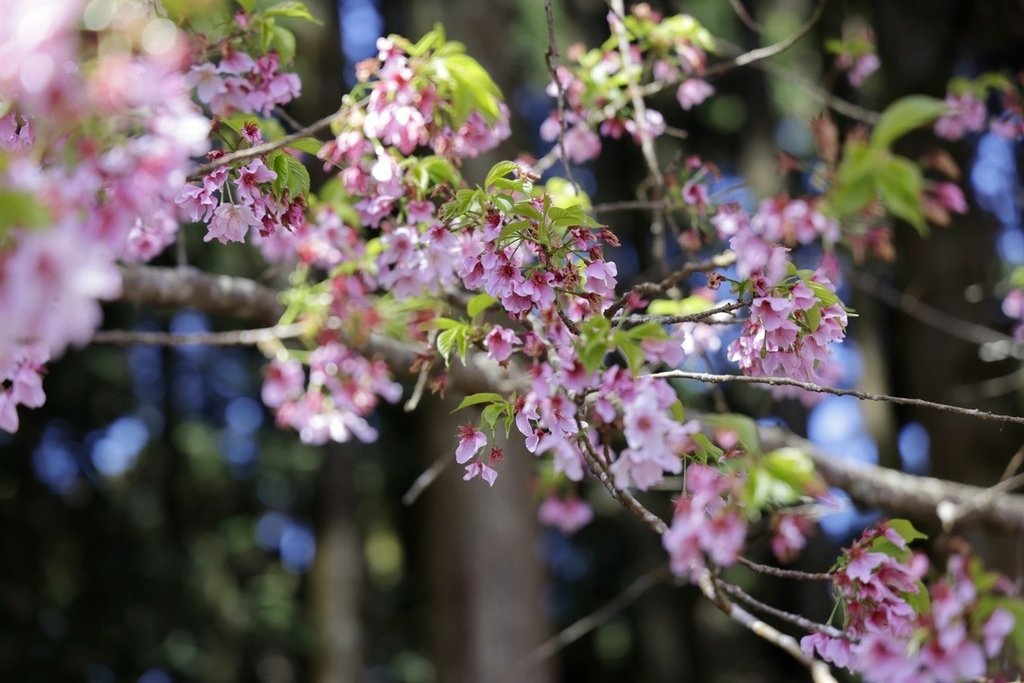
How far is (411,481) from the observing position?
9336 mm

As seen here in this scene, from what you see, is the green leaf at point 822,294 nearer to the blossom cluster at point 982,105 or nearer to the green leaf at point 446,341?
the green leaf at point 446,341

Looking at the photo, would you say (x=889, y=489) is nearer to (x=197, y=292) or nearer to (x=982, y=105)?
(x=982, y=105)

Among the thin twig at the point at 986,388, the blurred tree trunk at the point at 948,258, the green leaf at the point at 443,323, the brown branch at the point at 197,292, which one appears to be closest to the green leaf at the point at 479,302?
the green leaf at the point at 443,323

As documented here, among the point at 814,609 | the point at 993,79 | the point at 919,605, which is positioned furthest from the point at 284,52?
the point at 814,609

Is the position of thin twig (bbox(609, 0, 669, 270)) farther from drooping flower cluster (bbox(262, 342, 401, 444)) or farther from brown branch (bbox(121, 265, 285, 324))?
brown branch (bbox(121, 265, 285, 324))

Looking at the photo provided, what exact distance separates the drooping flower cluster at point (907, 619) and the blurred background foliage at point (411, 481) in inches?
116

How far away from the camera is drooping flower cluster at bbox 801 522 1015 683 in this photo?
37.4 inches

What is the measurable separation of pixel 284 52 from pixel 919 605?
1.49 meters

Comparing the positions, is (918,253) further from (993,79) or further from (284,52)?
(284,52)

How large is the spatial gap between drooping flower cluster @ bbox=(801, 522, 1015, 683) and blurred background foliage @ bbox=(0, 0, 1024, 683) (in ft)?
9.65

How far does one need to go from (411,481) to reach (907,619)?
833cm

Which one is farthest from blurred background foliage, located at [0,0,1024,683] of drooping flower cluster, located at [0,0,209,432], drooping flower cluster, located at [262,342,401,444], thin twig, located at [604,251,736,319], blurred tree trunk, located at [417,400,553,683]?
drooping flower cluster, located at [0,0,209,432]

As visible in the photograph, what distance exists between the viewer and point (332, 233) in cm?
235

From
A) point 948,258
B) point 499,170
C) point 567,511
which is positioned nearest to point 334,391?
point 567,511
